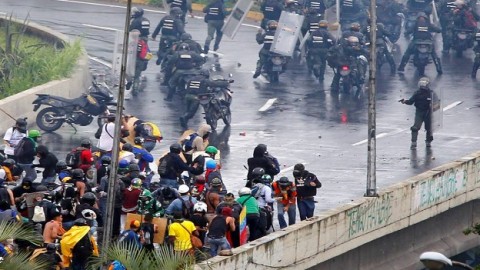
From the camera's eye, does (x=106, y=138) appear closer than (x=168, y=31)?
Yes

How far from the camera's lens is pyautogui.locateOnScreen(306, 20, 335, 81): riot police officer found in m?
37.2

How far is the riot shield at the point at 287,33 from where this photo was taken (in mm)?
37094

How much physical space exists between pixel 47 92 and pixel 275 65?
Result: 6.33 m

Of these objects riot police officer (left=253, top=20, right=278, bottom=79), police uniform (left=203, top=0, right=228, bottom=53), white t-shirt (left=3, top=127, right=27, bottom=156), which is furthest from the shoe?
police uniform (left=203, top=0, right=228, bottom=53)

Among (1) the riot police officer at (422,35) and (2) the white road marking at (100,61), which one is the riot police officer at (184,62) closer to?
(2) the white road marking at (100,61)

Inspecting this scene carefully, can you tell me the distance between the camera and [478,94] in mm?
36562

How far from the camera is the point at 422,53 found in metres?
38.1

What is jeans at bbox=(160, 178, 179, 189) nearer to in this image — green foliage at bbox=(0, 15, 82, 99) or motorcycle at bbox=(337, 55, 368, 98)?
green foliage at bbox=(0, 15, 82, 99)

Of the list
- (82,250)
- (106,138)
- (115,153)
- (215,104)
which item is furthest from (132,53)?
(82,250)

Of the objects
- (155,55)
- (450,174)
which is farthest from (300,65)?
(450,174)

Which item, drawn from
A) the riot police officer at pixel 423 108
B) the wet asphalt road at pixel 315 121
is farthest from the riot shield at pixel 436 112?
the wet asphalt road at pixel 315 121

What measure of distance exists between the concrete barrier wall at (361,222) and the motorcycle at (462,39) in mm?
13411

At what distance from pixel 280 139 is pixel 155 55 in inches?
352

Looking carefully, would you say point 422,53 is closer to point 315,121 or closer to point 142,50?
point 315,121
